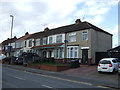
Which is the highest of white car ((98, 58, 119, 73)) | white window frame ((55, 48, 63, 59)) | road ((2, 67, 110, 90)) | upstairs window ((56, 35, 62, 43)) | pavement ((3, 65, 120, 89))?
upstairs window ((56, 35, 62, 43))

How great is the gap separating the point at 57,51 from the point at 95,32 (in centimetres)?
924

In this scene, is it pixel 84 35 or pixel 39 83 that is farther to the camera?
pixel 84 35

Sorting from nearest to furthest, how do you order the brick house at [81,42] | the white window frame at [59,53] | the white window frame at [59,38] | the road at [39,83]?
the road at [39,83], the brick house at [81,42], the white window frame at [59,53], the white window frame at [59,38]

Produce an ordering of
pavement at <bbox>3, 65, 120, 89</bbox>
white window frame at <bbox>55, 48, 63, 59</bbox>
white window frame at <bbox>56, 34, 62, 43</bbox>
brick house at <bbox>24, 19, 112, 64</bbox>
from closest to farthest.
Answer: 1. pavement at <bbox>3, 65, 120, 89</bbox>
2. brick house at <bbox>24, 19, 112, 64</bbox>
3. white window frame at <bbox>55, 48, 63, 59</bbox>
4. white window frame at <bbox>56, 34, 62, 43</bbox>

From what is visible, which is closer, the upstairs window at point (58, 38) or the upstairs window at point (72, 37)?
the upstairs window at point (72, 37)

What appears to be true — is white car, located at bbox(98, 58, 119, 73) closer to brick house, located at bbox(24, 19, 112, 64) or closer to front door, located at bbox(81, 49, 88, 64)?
brick house, located at bbox(24, 19, 112, 64)

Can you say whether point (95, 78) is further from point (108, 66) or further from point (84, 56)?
point (84, 56)

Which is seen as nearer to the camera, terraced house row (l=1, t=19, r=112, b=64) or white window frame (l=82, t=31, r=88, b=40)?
terraced house row (l=1, t=19, r=112, b=64)

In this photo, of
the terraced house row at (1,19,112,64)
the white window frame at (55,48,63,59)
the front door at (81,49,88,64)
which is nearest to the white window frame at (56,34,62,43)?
the terraced house row at (1,19,112,64)

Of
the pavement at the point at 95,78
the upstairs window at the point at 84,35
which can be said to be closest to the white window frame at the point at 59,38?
the upstairs window at the point at 84,35

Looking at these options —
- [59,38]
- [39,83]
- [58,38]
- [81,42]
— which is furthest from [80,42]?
[39,83]

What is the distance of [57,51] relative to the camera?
1403 inches

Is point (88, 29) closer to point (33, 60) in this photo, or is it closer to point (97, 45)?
point (97, 45)

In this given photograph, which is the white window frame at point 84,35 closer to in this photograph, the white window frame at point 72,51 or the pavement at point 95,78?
the white window frame at point 72,51
